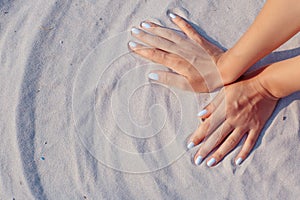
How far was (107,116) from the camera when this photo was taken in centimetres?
175

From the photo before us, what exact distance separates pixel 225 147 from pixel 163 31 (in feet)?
1.95

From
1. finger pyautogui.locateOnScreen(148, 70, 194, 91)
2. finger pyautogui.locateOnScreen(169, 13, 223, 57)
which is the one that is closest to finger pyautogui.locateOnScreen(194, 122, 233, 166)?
finger pyautogui.locateOnScreen(148, 70, 194, 91)

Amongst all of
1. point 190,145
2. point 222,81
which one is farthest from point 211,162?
point 222,81

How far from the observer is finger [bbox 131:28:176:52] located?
1.79m

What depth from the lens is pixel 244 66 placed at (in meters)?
1.63

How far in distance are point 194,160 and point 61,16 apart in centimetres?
91

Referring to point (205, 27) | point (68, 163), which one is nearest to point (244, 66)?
point (205, 27)

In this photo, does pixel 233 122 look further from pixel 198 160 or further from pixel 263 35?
pixel 263 35

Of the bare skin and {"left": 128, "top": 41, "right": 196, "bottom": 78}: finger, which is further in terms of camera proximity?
{"left": 128, "top": 41, "right": 196, "bottom": 78}: finger

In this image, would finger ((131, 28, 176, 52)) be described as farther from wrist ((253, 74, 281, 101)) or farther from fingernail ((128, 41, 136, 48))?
wrist ((253, 74, 281, 101))

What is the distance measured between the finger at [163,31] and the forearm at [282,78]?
407 millimetres

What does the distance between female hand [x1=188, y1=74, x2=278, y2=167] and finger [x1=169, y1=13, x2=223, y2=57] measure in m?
0.20

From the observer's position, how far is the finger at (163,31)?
181 cm

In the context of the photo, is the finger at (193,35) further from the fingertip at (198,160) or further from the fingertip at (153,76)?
the fingertip at (198,160)
